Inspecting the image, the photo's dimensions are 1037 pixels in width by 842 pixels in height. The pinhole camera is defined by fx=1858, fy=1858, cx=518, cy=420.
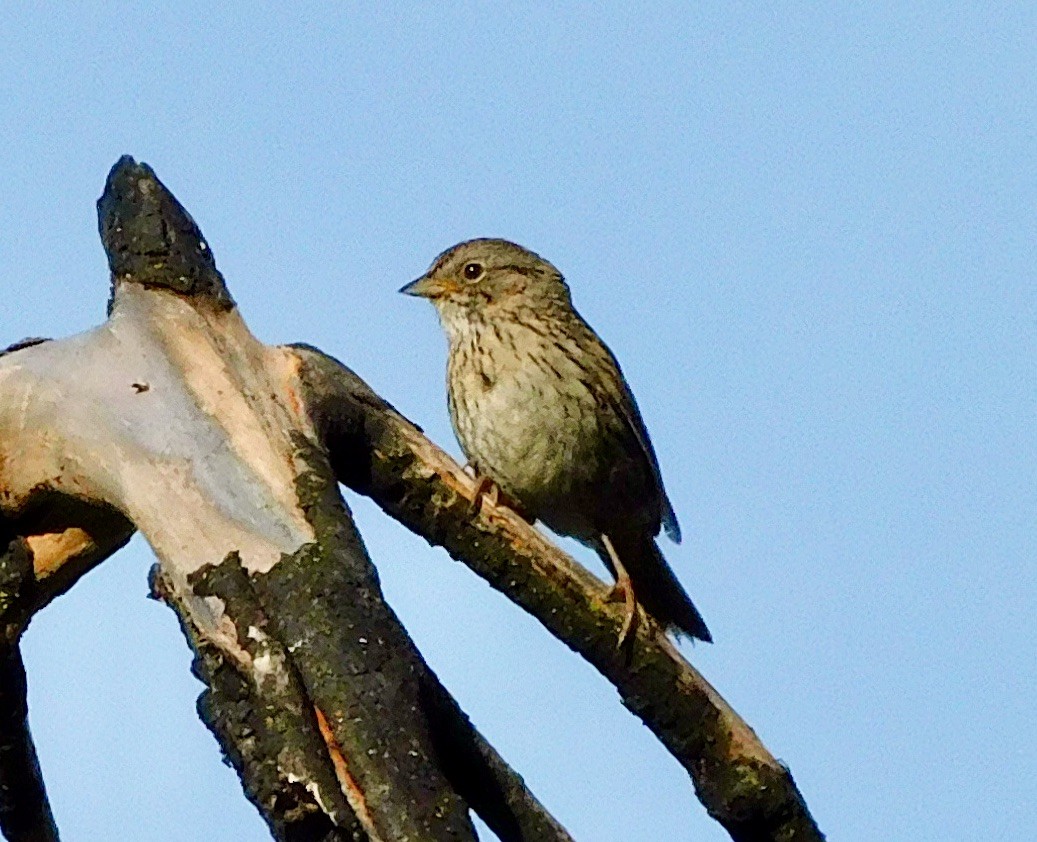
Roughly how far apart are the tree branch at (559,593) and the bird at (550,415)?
4.48ft

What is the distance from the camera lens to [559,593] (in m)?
4.52

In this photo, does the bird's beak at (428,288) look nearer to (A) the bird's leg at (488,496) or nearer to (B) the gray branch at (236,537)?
(A) the bird's leg at (488,496)

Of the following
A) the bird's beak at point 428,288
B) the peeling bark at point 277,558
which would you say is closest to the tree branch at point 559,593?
the peeling bark at point 277,558

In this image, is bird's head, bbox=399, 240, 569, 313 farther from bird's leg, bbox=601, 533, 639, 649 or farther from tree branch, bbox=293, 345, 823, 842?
tree branch, bbox=293, 345, 823, 842

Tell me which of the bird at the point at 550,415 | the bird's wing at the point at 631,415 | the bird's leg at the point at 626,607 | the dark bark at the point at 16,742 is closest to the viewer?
the dark bark at the point at 16,742

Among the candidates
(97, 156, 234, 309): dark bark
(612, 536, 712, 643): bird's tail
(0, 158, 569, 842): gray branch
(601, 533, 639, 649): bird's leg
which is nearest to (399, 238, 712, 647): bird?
(612, 536, 712, 643): bird's tail

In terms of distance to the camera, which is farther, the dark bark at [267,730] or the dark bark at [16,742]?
the dark bark at [16,742]

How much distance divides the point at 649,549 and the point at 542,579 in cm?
234

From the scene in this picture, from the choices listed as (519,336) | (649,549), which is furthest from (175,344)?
(649,549)

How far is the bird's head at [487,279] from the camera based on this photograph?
688 cm

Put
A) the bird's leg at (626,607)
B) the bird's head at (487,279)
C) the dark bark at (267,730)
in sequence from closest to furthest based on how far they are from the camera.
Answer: the dark bark at (267,730)
the bird's leg at (626,607)
the bird's head at (487,279)

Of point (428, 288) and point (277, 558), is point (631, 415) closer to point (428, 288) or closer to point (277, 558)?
point (428, 288)

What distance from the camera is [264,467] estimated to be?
3.79m

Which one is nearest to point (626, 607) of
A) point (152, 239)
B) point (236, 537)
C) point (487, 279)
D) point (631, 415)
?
point (236, 537)
